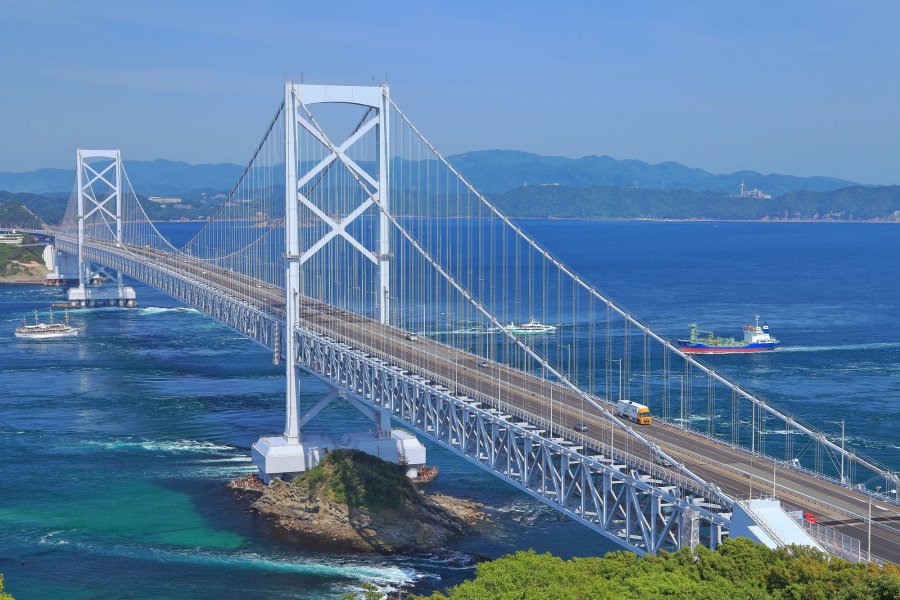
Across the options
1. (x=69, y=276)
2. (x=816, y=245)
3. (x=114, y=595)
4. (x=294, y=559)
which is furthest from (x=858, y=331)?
(x=816, y=245)

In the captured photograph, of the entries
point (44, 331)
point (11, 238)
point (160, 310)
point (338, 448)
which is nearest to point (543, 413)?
point (338, 448)

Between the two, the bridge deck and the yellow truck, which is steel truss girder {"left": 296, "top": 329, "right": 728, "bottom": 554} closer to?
the bridge deck

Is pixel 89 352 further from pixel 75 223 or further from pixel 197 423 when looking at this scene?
pixel 75 223

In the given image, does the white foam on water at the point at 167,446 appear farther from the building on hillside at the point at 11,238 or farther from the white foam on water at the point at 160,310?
the building on hillside at the point at 11,238

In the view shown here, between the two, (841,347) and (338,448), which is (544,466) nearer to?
(338,448)

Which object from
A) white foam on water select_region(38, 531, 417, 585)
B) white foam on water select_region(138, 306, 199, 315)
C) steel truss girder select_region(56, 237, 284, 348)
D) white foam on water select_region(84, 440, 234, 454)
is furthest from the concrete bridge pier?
white foam on water select_region(138, 306, 199, 315)

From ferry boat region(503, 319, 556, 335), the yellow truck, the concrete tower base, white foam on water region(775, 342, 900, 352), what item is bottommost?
the concrete tower base
